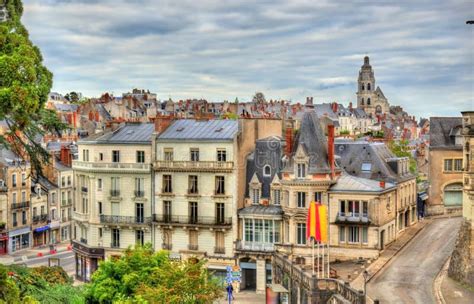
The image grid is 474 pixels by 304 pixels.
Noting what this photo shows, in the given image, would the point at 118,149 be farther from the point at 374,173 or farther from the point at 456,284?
the point at 456,284

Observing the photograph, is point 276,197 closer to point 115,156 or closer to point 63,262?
point 115,156

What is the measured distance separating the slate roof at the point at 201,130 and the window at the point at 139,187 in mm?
4013

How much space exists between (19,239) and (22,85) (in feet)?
206

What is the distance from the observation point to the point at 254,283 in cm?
5634

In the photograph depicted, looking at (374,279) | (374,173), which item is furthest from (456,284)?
(374,173)

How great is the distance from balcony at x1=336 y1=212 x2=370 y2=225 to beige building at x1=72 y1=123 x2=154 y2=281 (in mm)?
16405

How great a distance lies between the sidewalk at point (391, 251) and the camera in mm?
43481

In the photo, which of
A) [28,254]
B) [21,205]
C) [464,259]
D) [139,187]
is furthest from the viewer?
[21,205]

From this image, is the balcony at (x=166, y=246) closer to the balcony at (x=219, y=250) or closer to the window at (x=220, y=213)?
the balcony at (x=219, y=250)

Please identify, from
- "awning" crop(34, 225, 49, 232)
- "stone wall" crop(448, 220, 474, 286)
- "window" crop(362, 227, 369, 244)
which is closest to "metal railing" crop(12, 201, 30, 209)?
"awning" crop(34, 225, 49, 232)

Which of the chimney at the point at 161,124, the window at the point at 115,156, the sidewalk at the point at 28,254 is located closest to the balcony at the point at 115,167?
the window at the point at 115,156

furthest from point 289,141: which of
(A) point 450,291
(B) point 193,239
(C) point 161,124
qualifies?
(A) point 450,291

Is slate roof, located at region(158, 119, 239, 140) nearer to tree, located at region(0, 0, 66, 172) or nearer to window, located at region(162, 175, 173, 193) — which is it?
window, located at region(162, 175, 173, 193)

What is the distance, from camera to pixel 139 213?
59750mm
